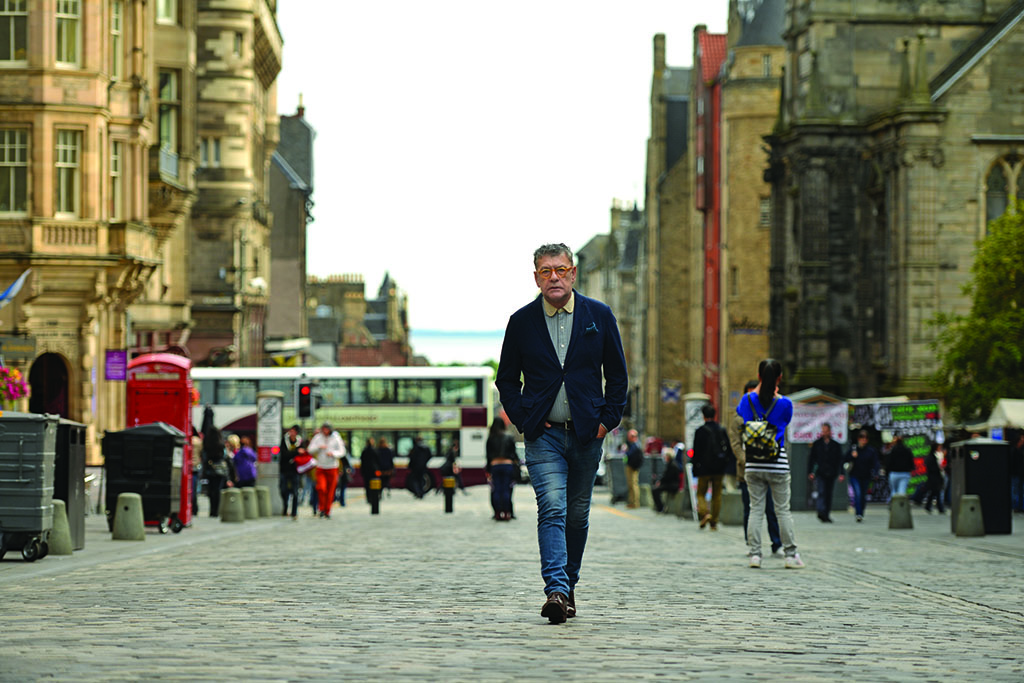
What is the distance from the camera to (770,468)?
16188 millimetres

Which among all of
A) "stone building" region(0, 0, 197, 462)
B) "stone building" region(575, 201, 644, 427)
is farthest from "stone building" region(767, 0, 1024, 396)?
Answer: "stone building" region(575, 201, 644, 427)

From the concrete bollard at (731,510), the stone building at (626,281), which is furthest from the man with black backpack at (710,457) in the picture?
the stone building at (626,281)

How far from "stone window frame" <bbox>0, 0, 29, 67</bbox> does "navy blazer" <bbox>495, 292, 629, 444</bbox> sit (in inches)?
1078

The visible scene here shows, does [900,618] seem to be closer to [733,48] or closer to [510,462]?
[510,462]

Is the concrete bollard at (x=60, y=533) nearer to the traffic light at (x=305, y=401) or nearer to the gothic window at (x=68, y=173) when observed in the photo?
the gothic window at (x=68, y=173)

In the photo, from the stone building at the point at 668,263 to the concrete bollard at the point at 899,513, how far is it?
61.5 m

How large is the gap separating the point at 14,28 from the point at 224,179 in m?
31.5

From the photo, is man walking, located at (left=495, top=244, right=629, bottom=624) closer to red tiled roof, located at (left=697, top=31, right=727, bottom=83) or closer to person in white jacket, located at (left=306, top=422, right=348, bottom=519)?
person in white jacket, located at (left=306, top=422, right=348, bottom=519)

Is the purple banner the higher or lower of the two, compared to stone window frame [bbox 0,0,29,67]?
lower

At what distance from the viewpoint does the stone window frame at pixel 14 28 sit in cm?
3522

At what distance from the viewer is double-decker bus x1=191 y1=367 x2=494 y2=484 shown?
181 feet

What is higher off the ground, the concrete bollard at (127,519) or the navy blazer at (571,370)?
the navy blazer at (571,370)

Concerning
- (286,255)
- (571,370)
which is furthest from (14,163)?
(286,255)

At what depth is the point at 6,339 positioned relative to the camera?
99.0 ft
